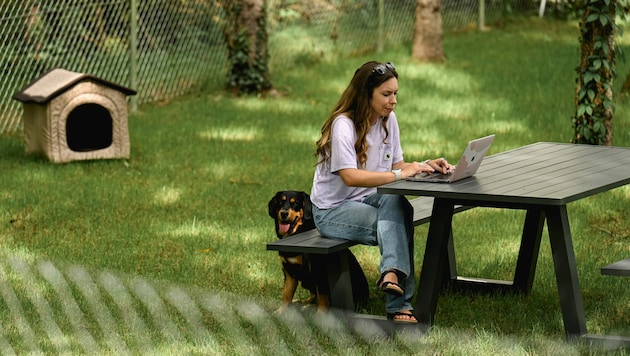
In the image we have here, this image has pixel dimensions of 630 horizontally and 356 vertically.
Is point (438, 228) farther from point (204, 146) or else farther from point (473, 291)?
point (204, 146)

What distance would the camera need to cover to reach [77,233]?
26.2 ft

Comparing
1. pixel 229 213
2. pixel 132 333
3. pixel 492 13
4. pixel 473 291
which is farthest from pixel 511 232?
pixel 492 13

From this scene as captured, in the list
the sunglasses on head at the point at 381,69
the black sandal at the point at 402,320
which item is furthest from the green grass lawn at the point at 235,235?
the sunglasses on head at the point at 381,69

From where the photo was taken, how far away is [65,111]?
10.1 meters

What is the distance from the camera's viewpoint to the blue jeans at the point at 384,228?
558 centimetres

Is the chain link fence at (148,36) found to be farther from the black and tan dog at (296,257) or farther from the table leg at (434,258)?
the table leg at (434,258)

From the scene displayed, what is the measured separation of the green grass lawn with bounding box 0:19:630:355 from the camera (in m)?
5.68

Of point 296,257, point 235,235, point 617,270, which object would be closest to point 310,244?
point 296,257

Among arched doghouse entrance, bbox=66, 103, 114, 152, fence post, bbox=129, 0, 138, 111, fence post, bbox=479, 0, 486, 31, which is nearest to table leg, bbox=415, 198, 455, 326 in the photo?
arched doghouse entrance, bbox=66, 103, 114, 152

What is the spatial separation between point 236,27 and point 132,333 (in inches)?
319

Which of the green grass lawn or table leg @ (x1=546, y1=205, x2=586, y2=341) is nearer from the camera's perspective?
table leg @ (x1=546, y1=205, x2=586, y2=341)

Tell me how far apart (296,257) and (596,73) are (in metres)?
4.52

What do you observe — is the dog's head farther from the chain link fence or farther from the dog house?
the chain link fence

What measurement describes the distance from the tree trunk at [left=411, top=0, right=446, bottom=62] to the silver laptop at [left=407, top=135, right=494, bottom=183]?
32.1 ft
